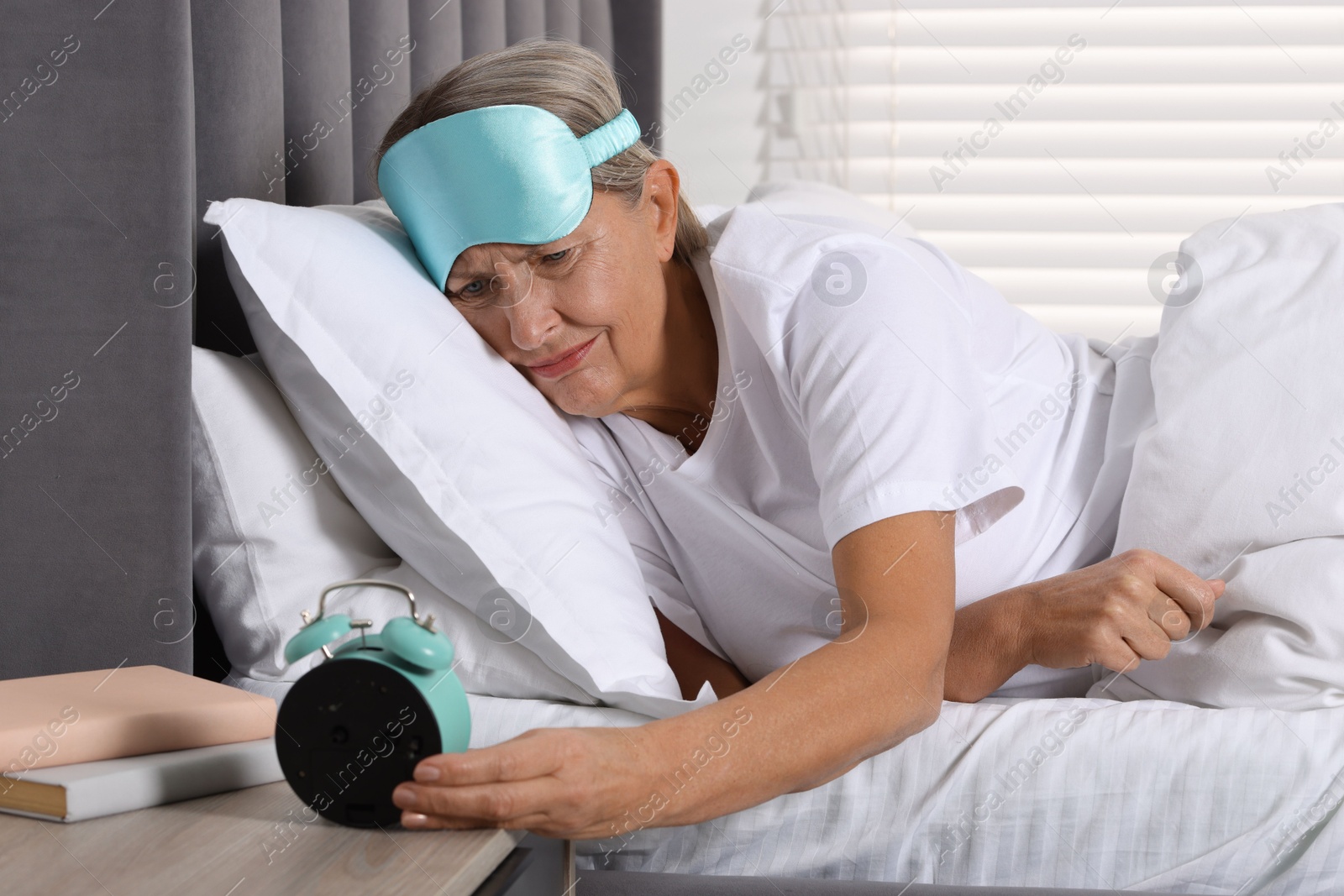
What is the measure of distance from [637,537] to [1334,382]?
718 millimetres

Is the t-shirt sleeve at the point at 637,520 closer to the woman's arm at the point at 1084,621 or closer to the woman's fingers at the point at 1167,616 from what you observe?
the woman's arm at the point at 1084,621

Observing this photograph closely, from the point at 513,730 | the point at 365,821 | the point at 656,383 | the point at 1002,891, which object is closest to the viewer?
the point at 365,821

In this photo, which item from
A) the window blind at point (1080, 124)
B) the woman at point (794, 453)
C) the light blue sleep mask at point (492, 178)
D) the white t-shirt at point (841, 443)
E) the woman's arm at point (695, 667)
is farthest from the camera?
the window blind at point (1080, 124)

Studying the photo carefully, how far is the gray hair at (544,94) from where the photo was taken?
1.07 meters

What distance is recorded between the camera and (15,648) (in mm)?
858

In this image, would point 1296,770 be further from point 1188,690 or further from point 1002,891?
point 1002,891

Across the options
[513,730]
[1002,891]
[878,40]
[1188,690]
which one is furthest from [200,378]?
[878,40]

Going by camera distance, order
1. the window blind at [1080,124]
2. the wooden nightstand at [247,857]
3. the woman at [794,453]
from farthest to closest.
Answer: the window blind at [1080,124] < the woman at [794,453] < the wooden nightstand at [247,857]

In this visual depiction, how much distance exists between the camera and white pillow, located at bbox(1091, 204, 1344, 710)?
2.98ft

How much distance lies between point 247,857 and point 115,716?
0.53ft

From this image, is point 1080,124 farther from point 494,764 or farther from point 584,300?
point 494,764

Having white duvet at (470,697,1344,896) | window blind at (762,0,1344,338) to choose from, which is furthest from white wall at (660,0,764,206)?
white duvet at (470,697,1344,896)

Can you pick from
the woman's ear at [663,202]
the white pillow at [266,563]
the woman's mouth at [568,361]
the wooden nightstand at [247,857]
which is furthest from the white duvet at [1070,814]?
the woman's ear at [663,202]

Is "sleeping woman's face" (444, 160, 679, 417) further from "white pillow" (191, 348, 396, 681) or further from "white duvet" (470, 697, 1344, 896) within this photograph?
"white duvet" (470, 697, 1344, 896)
